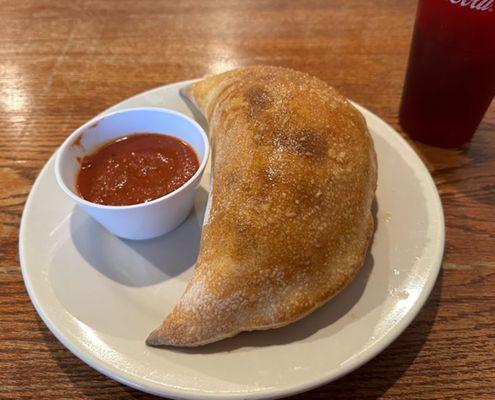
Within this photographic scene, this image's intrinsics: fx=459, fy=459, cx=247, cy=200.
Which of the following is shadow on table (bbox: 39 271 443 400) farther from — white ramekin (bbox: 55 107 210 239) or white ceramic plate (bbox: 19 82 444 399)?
white ramekin (bbox: 55 107 210 239)

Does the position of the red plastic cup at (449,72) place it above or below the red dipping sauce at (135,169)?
above

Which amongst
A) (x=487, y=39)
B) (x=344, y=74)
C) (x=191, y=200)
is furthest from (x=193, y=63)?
(x=487, y=39)

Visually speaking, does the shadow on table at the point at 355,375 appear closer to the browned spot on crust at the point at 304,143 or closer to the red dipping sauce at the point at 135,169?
the red dipping sauce at the point at 135,169

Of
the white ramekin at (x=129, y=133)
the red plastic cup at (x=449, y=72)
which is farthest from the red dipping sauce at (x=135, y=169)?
the red plastic cup at (x=449, y=72)

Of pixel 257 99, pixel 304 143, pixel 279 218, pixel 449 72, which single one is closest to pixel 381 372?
pixel 279 218

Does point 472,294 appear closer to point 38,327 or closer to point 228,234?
point 228,234

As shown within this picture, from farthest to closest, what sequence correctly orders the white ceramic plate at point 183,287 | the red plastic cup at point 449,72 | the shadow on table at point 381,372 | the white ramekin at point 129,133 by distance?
the red plastic cup at point 449,72, the white ramekin at point 129,133, the shadow on table at point 381,372, the white ceramic plate at point 183,287
